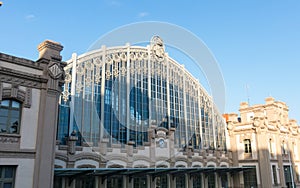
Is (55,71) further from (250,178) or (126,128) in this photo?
(250,178)

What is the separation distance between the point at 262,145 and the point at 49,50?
2506 cm

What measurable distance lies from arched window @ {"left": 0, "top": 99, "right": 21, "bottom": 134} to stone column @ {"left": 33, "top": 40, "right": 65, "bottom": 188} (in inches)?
38.0

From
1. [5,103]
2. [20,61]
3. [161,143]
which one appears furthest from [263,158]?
[5,103]

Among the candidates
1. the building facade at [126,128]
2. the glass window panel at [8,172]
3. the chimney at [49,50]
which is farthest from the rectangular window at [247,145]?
the glass window panel at [8,172]

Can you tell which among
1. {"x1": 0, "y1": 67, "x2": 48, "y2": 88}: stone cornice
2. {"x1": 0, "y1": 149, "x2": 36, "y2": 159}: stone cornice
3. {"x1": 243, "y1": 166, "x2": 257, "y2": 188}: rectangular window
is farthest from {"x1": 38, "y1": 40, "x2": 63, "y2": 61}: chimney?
{"x1": 243, "y1": 166, "x2": 257, "y2": 188}: rectangular window

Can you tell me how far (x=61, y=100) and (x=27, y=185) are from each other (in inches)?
281

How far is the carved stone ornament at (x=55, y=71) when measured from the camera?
1444cm

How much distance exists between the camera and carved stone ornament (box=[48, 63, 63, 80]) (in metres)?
14.4

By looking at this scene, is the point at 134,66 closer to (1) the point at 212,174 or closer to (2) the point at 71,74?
(2) the point at 71,74

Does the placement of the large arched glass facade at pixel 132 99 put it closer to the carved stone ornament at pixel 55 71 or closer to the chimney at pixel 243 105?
the carved stone ornament at pixel 55 71

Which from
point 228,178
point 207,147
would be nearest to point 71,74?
point 207,147

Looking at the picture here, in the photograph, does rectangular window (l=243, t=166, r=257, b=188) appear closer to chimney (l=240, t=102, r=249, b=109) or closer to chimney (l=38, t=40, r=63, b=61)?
chimney (l=240, t=102, r=249, b=109)

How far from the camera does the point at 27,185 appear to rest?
12945mm

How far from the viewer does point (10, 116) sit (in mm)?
13250
